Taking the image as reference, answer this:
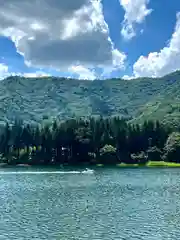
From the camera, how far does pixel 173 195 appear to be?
108062mm

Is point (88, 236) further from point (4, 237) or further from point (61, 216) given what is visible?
point (61, 216)

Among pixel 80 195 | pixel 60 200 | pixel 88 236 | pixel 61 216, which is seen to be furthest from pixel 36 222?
pixel 80 195

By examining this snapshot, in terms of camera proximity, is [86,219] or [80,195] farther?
[80,195]

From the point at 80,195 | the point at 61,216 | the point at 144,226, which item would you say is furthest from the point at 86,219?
the point at 80,195

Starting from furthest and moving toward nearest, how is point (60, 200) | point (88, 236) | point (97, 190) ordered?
point (97, 190)
point (60, 200)
point (88, 236)

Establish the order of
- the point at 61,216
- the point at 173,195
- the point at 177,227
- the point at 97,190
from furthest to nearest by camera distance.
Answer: the point at 97,190, the point at 173,195, the point at 61,216, the point at 177,227

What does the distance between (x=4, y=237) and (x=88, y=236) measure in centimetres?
A: 1117

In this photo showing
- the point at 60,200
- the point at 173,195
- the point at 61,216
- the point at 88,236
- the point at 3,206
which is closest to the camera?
the point at 88,236

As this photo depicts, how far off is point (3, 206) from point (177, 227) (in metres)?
38.6

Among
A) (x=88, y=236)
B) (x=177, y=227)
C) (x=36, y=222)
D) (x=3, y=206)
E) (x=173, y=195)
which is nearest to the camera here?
(x=88, y=236)

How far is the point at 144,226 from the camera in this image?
220 feet

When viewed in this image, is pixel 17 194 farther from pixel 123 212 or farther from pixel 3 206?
pixel 123 212

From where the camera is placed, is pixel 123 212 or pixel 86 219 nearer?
pixel 86 219

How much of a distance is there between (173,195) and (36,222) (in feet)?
152
